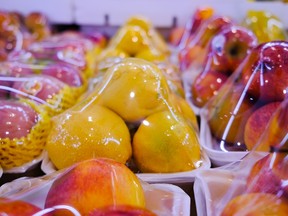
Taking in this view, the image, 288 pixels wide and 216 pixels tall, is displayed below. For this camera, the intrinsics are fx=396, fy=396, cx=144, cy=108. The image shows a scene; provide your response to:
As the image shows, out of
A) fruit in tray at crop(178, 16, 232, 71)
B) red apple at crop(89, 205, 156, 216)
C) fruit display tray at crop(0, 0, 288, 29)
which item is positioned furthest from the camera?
fruit display tray at crop(0, 0, 288, 29)

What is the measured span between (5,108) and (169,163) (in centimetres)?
43

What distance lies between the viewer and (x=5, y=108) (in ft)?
3.20

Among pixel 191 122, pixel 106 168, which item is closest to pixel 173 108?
pixel 191 122

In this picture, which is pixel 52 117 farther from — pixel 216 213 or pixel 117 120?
pixel 216 213

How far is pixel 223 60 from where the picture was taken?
1.27 m

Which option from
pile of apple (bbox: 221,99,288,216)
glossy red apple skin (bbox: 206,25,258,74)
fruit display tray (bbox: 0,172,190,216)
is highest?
glossy red apple skin (bbox: 206,25,258,74)

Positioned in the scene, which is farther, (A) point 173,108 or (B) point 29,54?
(B) point 29,54

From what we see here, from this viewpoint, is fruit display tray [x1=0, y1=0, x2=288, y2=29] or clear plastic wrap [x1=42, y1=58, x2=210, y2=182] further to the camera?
fruit display tray [x1=0, y1=0, x2=288, y2=29]

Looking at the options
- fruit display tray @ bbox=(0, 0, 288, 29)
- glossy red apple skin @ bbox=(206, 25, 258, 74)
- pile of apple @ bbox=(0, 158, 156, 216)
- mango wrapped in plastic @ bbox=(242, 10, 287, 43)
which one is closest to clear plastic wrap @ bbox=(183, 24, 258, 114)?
glossy red apple skin @ bbox=(206, 25, 258, 74)

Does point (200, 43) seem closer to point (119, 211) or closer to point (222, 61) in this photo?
point (222, 61)

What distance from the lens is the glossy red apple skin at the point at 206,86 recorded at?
1257 millimetres

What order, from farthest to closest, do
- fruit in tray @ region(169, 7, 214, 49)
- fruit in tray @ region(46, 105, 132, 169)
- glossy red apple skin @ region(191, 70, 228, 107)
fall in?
fruit in tray @ region(169, 7, 214, 49)
glossy red apple skin @ region(191, 70, 228, 107)
fruit in tray @ region(46, 105, 132, 169)

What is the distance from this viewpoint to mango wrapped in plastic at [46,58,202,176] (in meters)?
0.88

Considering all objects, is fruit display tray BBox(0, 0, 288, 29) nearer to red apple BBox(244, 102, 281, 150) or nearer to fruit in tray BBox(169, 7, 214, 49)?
fruit in tray BBox(169, 7, 214, 49)
